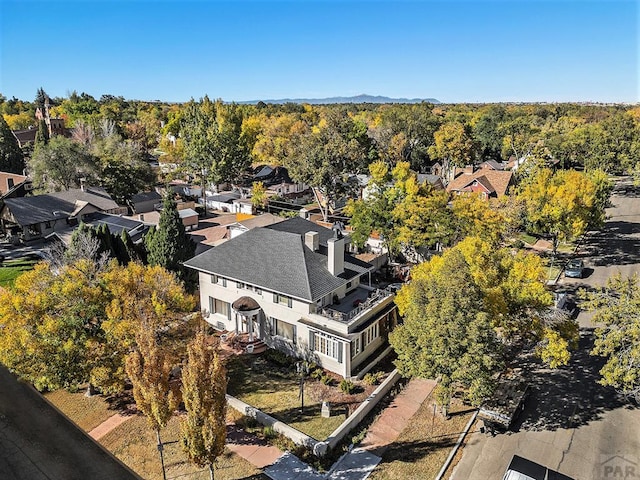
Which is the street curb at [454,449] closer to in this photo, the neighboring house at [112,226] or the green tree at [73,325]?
the green tree at [73,325]

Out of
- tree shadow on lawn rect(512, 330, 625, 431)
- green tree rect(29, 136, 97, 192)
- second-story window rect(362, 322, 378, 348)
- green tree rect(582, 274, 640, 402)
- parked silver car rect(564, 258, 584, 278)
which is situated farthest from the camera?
green tree rect(29, 136, 97, 192)

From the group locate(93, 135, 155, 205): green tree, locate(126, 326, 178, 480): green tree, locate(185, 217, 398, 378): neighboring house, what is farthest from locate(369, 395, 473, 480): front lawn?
locate(93, 135, 155, 205): green tree

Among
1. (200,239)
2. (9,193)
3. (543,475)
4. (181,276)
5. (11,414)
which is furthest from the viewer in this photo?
(9,193)

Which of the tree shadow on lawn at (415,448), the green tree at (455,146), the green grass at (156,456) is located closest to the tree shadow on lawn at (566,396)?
the tree shadow on lawn at (415,448)

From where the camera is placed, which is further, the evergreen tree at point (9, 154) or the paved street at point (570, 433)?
the evergreen tree at point (9, 154)

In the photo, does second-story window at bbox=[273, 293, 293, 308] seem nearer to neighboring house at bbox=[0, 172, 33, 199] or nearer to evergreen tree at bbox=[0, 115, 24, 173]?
neighboring house at bbox=[0, 172, 33, 199]

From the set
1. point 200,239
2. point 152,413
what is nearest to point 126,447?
point 152,413

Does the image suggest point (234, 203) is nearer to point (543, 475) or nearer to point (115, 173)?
point (115, 173)
